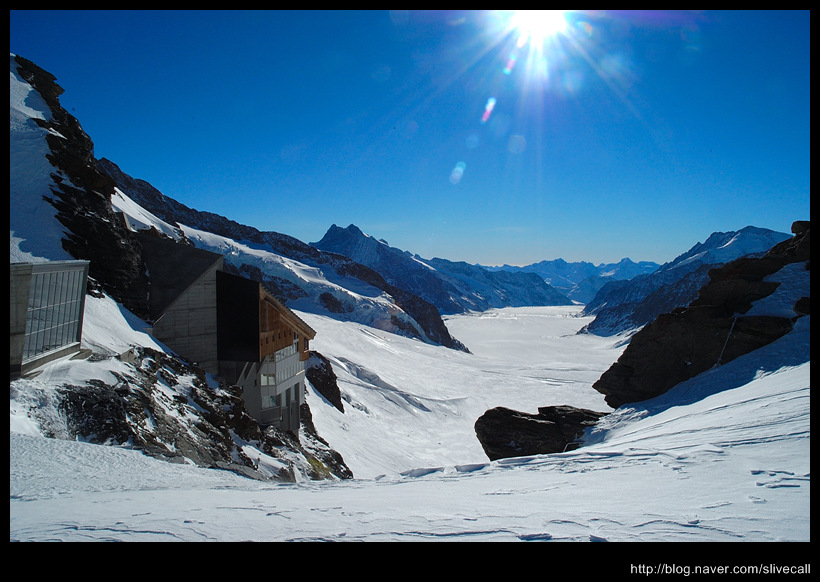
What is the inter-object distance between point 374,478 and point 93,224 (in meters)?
15.4

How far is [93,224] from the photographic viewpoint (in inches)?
701

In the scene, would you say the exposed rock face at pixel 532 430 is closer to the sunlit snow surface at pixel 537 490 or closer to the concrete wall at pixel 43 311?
the sunlit snow surface at pixel 537 490

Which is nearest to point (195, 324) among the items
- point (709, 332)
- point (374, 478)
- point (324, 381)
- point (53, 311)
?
point (53, 311)

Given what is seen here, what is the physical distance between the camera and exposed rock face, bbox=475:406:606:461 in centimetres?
1512

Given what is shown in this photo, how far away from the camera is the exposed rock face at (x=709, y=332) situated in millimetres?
14453

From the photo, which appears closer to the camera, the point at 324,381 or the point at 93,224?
the point at 93,224

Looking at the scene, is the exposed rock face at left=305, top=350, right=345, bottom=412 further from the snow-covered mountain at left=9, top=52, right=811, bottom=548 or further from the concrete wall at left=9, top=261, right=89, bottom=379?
the concrete wall at left=9, top=261, right=89, bottom=379

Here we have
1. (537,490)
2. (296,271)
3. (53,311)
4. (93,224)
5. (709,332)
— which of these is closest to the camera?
(537,490)

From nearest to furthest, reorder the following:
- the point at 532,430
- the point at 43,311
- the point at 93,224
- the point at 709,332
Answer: the point at 43,311
the point at 709,332
the point at 532,430
the point at 93,224

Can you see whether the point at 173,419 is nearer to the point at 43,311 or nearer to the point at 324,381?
the point at 43,311

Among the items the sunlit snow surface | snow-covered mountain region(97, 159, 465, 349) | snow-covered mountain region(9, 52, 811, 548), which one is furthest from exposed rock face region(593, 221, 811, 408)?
snow-covered mountain region(97, 159, 465, 349)

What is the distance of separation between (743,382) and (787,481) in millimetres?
8879
